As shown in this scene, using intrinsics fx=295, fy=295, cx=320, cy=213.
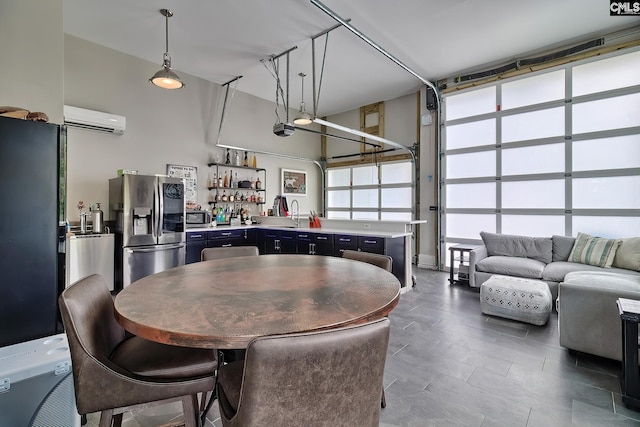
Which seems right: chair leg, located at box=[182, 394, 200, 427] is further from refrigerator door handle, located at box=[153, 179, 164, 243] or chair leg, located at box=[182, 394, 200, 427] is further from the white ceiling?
the white ceiling

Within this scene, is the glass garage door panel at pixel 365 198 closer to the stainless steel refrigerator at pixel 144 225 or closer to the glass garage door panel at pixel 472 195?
the glass garage door panel at pixel 472 195

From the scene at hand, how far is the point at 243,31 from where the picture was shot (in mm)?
4336

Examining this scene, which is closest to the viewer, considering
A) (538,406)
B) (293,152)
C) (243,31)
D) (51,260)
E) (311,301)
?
(311,301)

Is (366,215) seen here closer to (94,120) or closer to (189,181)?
(189,181)

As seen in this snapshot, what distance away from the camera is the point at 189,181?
581 centimetres

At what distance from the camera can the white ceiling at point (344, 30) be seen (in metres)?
3.80

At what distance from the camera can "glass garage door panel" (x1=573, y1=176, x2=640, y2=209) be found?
429cm

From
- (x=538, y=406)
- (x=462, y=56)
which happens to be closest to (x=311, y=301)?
(x=538, y=406)

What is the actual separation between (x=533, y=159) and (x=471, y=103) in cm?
157

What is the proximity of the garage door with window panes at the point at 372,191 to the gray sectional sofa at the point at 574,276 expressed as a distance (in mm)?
2255

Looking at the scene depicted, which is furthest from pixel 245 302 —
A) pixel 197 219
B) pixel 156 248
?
pixel 197 219

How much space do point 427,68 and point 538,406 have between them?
5503mm

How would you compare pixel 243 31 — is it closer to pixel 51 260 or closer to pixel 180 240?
pixel 180 240

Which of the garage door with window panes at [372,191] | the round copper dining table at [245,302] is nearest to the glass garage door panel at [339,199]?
the garage door with window panes at [372,191]
